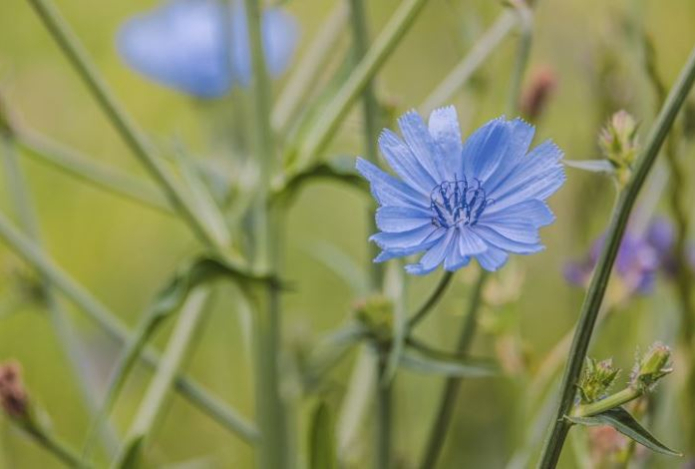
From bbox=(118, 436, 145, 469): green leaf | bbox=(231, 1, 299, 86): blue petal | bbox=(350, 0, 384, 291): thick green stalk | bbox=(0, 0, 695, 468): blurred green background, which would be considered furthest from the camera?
bbox=(231, 1, 299, 86): blue petal

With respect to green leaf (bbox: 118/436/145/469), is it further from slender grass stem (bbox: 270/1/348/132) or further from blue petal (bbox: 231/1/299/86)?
blue petal (bbox: 231/1/299/86)

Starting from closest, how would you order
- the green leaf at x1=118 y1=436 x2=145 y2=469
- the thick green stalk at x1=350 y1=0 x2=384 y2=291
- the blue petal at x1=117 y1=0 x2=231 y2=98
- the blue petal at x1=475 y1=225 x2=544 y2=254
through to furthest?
the blue petal at x1=475 y1=225 x2=544 y2=254
the green leaf at x1=118 y1=436 x2=145 y2=469
the thick green stalk at x1=350 y1=0 x2=384 y2=291
the blue petal at x1=117 y1=0 x2=231 y2=98

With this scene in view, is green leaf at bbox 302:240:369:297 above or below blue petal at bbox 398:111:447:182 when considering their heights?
below

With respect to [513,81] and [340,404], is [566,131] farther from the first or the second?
[513,81]

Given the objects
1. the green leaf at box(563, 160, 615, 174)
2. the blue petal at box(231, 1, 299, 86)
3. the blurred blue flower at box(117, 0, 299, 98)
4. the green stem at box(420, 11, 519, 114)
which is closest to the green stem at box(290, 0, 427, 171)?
the green stem at box(420, 11, 519, 114)

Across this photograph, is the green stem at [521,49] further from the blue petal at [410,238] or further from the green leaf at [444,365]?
the blue petal at [410,238]

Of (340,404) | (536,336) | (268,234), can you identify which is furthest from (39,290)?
(536,336)
